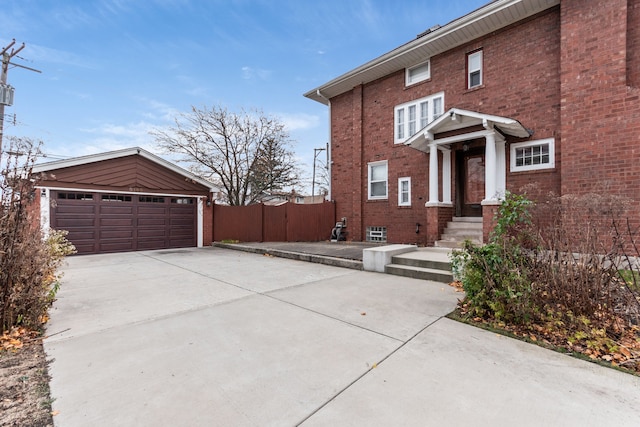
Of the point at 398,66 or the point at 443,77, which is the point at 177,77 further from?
the point at 443,77

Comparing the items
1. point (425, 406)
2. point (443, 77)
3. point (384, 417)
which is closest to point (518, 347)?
point (425, 406)

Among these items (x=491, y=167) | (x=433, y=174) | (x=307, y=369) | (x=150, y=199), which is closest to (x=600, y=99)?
(x=491, y=167)

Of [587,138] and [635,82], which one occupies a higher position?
[635,82]

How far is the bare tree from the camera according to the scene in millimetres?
14516

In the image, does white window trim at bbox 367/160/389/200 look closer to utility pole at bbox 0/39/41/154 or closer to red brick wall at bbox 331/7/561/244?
red brick wall at bbox 331/7/561/244

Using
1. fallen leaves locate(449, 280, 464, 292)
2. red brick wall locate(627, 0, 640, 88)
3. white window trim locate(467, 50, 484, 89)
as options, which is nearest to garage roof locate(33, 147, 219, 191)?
white window trim locate(467, 50, 484, 89)

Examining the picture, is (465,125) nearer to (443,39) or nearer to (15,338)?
(443,39)

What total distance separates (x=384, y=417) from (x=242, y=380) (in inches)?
43.8

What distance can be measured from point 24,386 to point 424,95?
1084 cm

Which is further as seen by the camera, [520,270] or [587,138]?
[587,138]

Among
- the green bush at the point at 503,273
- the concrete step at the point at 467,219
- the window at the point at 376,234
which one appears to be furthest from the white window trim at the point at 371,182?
the green bush at the point at 503,273

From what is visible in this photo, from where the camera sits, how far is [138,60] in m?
11.6

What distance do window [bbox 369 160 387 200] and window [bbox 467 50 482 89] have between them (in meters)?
3.58

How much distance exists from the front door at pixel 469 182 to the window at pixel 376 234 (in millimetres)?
2627
